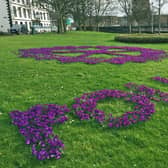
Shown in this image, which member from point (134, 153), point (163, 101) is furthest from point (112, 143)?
point (163, 101)

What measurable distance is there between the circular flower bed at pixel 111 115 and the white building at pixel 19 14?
39624 mm

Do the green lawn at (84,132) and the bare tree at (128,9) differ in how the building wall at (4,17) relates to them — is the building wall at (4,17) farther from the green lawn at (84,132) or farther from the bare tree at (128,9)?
the green lawn at (84,132)

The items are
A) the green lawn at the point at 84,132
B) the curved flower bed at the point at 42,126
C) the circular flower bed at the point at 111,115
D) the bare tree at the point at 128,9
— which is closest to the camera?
the green lawn at the point at 84,132

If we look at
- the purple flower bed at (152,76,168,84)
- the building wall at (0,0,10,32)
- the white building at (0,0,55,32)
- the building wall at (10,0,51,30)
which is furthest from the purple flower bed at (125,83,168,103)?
the building wall at (10,0,51,30)

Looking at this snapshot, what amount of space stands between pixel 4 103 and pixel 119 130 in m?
3.31

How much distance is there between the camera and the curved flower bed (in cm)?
353

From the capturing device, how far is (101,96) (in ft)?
18.8

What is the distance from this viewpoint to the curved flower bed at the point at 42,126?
3532mm

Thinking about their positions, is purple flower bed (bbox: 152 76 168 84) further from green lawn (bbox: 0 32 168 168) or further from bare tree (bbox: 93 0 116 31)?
bare tree (bbox: 93 0 116 31)

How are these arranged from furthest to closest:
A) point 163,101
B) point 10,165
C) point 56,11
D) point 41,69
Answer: point 56,11, point 41,69, point 163,101, point 10,165

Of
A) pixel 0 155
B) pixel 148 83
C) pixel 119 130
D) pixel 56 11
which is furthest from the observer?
pixel 56 11

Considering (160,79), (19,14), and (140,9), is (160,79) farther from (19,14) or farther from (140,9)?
(19,14)

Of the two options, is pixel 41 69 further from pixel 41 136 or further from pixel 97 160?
pixel 97 160

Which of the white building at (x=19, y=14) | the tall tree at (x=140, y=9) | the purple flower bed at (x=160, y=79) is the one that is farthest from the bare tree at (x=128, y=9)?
the purple flower bed at (x=160, y=79)
